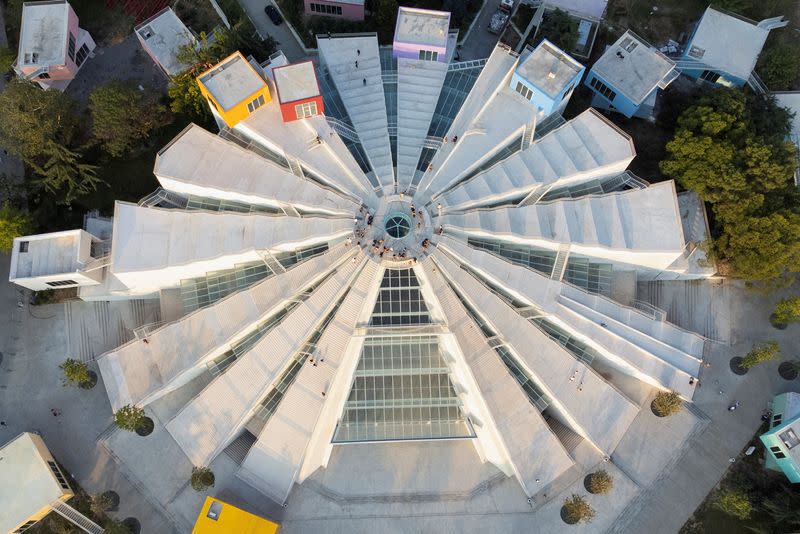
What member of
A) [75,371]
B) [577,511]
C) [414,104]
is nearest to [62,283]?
[75,371]

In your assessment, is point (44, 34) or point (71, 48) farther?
point (71, 48)

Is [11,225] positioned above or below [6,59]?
below

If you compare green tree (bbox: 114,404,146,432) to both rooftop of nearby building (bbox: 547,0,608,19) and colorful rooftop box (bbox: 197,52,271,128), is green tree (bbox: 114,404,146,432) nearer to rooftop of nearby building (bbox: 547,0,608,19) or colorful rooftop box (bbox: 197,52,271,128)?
colorful rooftop box (bbox: 197,52,271,128)

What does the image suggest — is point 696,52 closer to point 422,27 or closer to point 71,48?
point 422,27

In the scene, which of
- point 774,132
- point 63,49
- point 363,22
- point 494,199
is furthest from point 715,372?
point 63,49

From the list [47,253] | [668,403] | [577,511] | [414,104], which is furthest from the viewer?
[414,104]

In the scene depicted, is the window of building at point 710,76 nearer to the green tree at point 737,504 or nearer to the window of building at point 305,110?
the green tree at point 737,504
